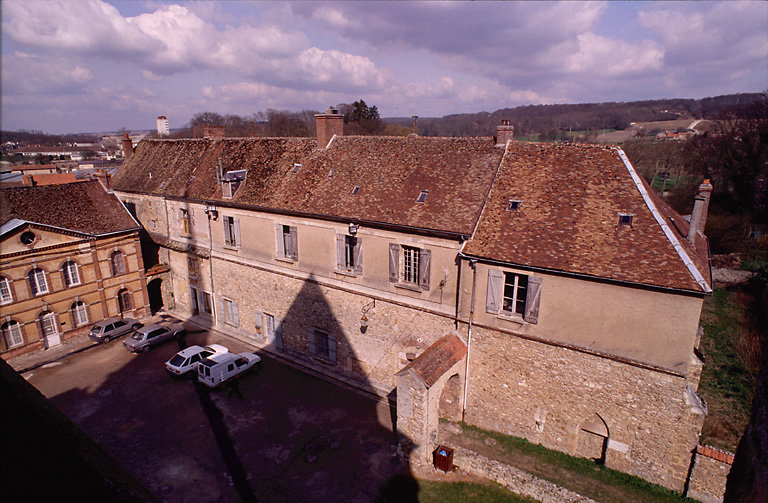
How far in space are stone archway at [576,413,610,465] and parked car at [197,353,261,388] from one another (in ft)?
45.8

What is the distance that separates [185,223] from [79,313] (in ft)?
24.5

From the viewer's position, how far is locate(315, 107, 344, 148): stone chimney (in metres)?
21.2

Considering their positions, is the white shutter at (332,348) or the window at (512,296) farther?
the white shutter at (332,348)

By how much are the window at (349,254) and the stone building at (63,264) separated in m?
14.3

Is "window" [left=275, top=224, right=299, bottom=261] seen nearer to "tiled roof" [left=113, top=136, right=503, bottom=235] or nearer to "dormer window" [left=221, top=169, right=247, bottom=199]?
"tiled roof" [left=113, top=136, right=503, bottom=235]

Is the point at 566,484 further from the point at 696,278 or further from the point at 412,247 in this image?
the point at 412,247

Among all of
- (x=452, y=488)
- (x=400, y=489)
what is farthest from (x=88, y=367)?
(x=452, y=488)

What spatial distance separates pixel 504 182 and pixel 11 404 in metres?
14.8

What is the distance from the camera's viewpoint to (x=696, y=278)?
1119 centimetres

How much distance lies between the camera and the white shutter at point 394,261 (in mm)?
16156

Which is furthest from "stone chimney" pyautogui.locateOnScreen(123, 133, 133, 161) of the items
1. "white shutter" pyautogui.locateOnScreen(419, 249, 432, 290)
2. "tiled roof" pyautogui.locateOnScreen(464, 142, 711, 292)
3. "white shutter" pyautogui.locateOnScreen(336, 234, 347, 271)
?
"tiled roof" pyautogui.locateOnScreen(464, 142, 711, 292)

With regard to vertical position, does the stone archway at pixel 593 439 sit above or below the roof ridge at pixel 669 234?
below

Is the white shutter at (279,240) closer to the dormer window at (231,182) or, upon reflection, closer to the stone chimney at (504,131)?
the dormer window at (231,182)

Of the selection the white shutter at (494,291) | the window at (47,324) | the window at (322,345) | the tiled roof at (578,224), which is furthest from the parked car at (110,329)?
the white shutter at (494,291)
